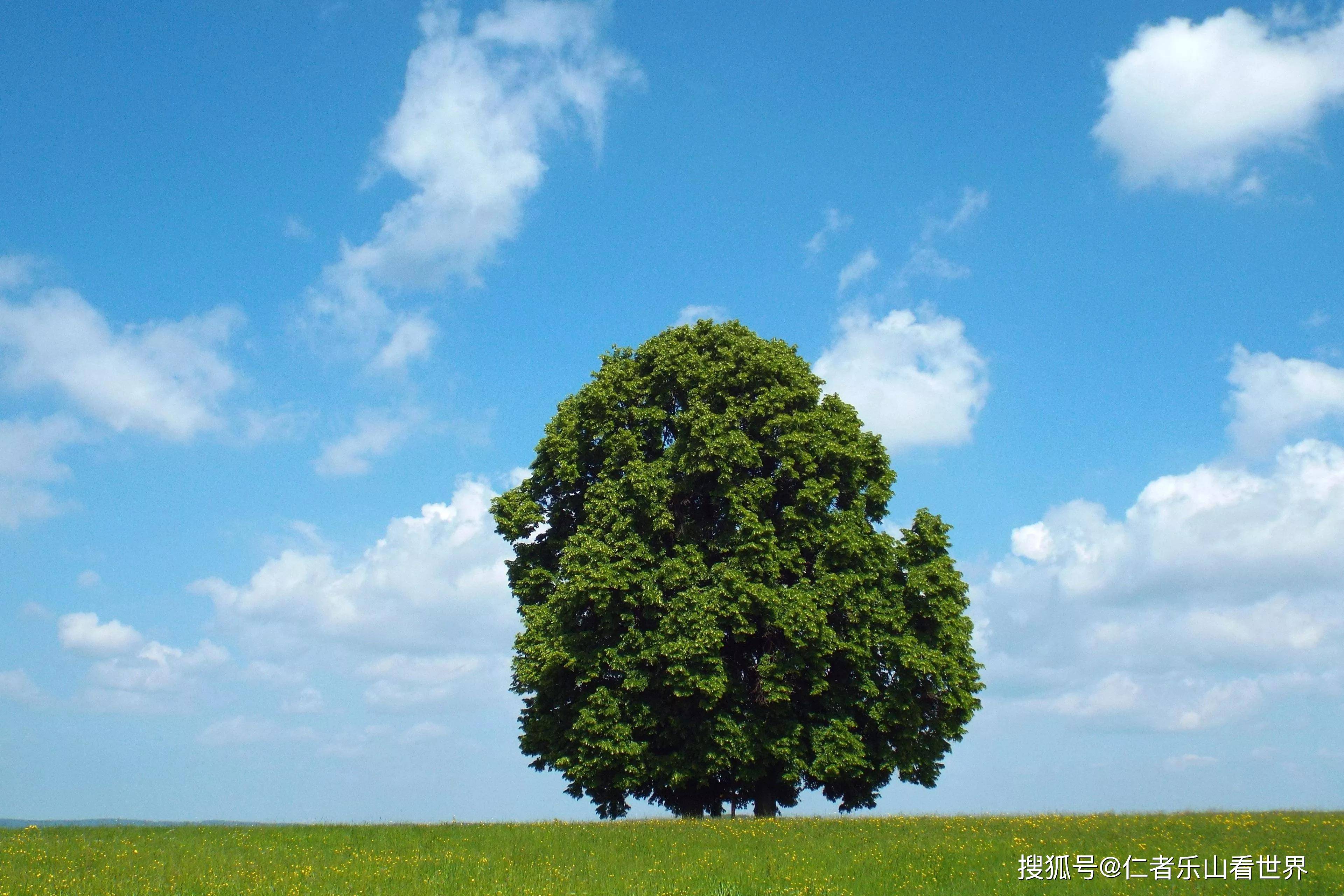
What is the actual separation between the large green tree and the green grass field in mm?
3993

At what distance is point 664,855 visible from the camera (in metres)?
23.0

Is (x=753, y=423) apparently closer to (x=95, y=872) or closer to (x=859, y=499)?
(x=859, y=499)

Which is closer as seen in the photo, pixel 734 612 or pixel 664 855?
pixel 664 855

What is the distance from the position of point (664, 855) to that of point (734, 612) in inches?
323

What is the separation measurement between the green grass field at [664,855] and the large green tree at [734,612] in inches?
157

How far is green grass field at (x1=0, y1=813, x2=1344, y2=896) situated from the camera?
20.3 meters

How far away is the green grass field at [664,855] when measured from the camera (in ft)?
66.7

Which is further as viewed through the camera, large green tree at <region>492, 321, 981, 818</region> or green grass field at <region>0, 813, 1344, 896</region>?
large green tree at <region>492, 321, 981, 818</region>

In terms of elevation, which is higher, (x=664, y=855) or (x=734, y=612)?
(x=734, y=612)

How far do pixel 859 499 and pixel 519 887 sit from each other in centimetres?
1768

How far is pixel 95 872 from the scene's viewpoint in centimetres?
2128

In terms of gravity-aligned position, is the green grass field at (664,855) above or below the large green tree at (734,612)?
below

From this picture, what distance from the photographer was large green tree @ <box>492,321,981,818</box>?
30469 mm

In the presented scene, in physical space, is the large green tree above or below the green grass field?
above
